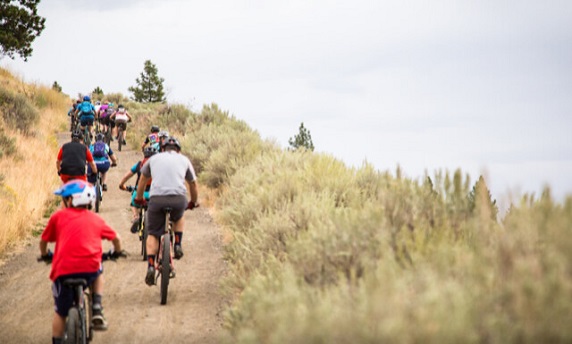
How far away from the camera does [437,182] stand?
7340 mm

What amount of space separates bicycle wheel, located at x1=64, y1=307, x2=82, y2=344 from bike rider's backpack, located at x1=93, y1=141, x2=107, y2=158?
9527 millimetres

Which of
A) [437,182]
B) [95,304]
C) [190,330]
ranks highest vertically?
[437,182]

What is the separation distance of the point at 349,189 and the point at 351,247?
15.1 ft

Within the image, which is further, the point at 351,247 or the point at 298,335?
the point at 351,247

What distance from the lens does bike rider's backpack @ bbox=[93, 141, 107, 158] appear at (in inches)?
578

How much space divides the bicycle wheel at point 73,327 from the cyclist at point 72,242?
222mm

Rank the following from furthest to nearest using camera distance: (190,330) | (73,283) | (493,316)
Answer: (190,330)
(73,283)
(493,316)

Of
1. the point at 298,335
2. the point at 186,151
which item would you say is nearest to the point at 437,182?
the point at 298,335

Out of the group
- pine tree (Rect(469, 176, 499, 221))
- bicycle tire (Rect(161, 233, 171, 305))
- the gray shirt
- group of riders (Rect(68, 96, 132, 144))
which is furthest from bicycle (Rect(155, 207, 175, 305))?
group of riders (Rect(68, 96, 132, 144))

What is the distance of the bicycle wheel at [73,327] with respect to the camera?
5633 millimetres

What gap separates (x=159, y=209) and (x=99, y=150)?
6937 millimetres

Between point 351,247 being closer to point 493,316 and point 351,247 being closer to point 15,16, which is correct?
point 493,316

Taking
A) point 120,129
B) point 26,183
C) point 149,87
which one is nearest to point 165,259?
point 26,183

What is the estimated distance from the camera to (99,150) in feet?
48.4
